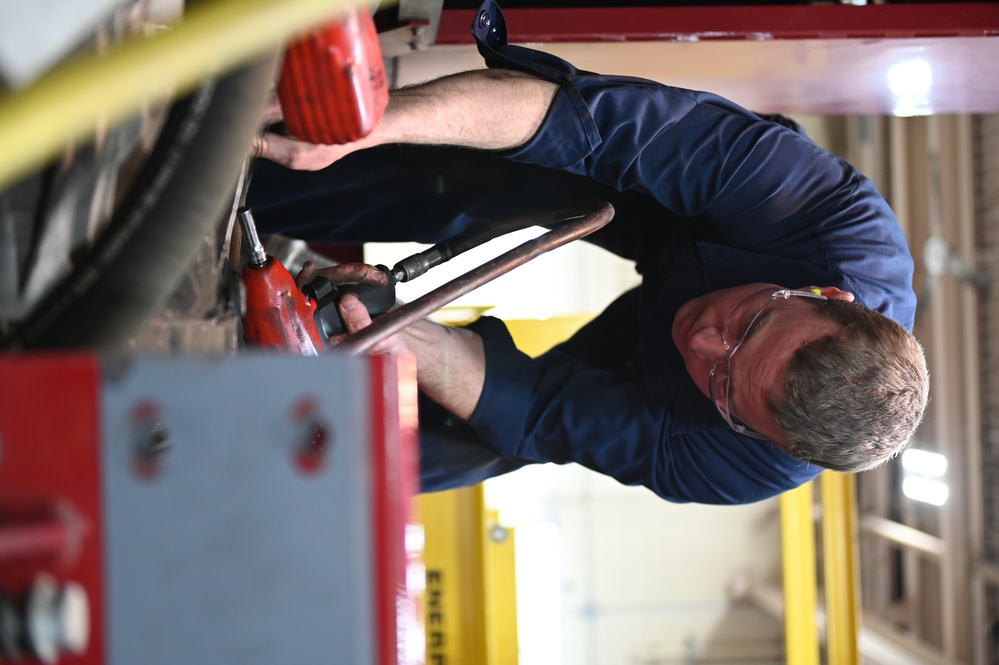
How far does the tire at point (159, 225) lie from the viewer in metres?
0.54

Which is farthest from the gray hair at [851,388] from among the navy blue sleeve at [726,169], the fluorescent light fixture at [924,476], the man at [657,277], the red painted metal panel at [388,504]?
the fluorescent light fixture at [924,476]

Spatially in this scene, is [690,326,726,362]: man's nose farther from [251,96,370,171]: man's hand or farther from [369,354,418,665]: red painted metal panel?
[369,354,418,665]: red painted metal panel

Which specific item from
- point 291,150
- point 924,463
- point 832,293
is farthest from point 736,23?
point 924,463

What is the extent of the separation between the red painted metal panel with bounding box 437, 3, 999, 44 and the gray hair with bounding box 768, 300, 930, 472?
1.97 feet

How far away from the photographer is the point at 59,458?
0.44 meters

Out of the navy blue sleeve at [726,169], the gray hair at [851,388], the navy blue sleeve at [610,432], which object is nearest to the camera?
the navy blue sleeve at [726,169]

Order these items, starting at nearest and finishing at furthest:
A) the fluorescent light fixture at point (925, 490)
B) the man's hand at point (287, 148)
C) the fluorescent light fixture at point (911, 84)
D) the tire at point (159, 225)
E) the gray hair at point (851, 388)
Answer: the tire at point (159, 225), the man's hand at point (287, 148), the gray hair at point (851, 388), the fluorescent light fixture at point (911, 84), the fluorescent light fixture at point (925, 490)

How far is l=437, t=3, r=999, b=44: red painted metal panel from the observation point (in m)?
1.57

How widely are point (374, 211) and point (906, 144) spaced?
4224 millimetres

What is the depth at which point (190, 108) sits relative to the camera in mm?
579

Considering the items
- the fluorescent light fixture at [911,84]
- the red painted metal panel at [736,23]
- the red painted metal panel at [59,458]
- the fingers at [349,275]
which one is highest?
the red painted metal panel at [736,23]

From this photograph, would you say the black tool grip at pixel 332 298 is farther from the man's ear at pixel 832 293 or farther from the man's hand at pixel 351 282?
the man's ear at pixel 832 293

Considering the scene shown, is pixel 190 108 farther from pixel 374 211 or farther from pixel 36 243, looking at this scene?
pixel 374 211

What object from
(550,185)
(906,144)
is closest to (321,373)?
(550,185)
